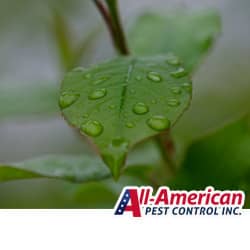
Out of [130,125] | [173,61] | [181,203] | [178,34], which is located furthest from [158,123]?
[178,34]

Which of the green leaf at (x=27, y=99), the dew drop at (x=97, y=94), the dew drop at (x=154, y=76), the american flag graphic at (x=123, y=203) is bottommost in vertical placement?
the american flag graphic at (x=123, y=203)

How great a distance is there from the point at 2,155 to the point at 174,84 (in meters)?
1.09

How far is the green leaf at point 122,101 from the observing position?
→ 1.60 feet

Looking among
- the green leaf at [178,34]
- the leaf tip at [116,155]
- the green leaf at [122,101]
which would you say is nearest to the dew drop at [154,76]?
the green leaf at [122,101]

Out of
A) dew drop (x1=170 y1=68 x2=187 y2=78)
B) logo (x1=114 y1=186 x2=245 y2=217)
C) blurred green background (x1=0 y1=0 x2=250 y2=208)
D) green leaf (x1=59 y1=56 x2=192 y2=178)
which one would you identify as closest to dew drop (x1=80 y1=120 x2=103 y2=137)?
green leaf (x1=59 y1=56 x2=192 y2=178)

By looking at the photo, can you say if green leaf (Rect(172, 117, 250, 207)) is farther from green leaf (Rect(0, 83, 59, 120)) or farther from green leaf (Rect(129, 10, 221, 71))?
green leaf (Rect(0, 83, 59, 120))

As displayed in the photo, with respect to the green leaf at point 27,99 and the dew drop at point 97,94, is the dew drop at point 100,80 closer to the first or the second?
the dew drop at point 97,94

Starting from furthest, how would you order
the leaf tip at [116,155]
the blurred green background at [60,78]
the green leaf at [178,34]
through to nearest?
1. the blurred green background at [60,78]
2. the green leaf at [178,34]
3. the leaf tip at [116,155]

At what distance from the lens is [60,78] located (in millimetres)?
1000

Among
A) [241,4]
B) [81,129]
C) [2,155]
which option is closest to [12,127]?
[2,155]

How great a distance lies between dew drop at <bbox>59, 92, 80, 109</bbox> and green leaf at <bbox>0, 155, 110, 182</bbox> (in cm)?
10

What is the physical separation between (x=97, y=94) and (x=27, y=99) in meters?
0.39

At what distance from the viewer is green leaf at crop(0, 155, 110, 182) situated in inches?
24.1

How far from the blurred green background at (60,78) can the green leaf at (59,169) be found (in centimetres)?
17
